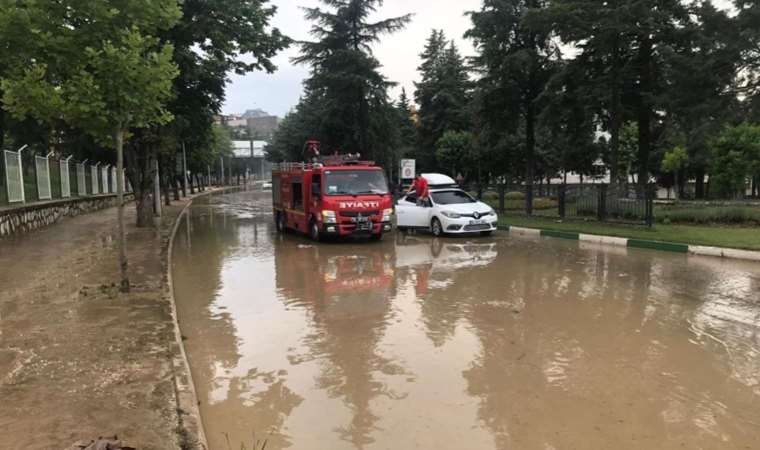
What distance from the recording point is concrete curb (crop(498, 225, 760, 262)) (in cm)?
1334

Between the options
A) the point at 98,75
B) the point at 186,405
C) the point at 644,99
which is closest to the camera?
the point at 186,405

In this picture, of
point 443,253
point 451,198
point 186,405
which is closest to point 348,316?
point 186,405

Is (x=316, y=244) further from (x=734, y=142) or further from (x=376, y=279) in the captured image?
(x=734, y=142)

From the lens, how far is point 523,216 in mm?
24266

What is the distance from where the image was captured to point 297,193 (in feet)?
62.1

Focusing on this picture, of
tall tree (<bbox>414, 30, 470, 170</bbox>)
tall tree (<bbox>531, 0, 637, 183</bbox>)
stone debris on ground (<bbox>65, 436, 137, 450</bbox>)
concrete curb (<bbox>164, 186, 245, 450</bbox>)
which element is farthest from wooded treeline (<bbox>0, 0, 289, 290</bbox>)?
tall tree (<bbox>414, 30, 470, 170</bbox>)

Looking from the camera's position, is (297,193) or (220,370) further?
(297,193)

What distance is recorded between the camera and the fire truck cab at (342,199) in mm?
16719

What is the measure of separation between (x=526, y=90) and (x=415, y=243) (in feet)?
41.8

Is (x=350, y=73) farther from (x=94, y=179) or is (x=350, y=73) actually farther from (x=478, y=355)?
(x=478, y=355)

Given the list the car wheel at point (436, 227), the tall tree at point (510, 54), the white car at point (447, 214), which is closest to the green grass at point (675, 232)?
the white car at point (447, 214)

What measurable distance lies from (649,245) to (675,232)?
2469 millimetres

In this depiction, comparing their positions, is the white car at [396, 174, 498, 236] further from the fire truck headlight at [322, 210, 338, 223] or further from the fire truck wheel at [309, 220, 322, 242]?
the fire truck headlight at [322, 210, 338, 223]

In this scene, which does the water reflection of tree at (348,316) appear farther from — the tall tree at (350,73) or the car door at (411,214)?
the tall tree at (350,73)
